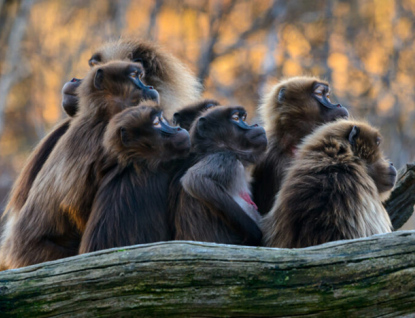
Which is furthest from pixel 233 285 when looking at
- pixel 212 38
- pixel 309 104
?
pixel 212 38

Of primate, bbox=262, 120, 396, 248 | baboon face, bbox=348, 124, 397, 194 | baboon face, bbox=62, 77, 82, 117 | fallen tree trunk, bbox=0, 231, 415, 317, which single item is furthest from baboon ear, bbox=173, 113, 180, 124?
fallen tree trunk, bbox=0, 231, 415, 317

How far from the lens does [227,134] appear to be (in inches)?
157

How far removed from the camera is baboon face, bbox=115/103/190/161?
375cm

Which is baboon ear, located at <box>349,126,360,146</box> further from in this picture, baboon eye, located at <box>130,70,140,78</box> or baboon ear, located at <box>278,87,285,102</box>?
baboon eye, located at <box>130,70,140,78</box>

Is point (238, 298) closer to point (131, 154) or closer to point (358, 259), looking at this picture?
point (358, 259)

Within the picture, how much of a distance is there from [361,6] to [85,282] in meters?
14.4

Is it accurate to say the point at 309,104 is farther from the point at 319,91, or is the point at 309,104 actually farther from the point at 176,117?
the point at 176,117

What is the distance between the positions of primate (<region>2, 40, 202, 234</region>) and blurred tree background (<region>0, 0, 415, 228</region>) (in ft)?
27.5

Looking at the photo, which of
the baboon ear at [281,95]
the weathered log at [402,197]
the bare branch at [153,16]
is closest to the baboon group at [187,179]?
the baboon ear at [281,95]

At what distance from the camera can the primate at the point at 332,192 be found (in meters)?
3.37

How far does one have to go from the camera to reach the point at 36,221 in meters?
4.08

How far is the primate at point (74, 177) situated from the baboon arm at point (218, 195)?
636 millimetres

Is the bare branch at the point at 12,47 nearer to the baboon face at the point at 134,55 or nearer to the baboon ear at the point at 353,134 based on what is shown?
the baboon face at the point at 134,55

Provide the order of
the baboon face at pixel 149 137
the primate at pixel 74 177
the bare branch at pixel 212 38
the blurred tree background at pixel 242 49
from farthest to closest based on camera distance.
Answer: the bare branch at pixel 212 38, the blurred tree background at pixel 242 49, the primate at pixel 74 177, the baboon face at pixel 149 137
